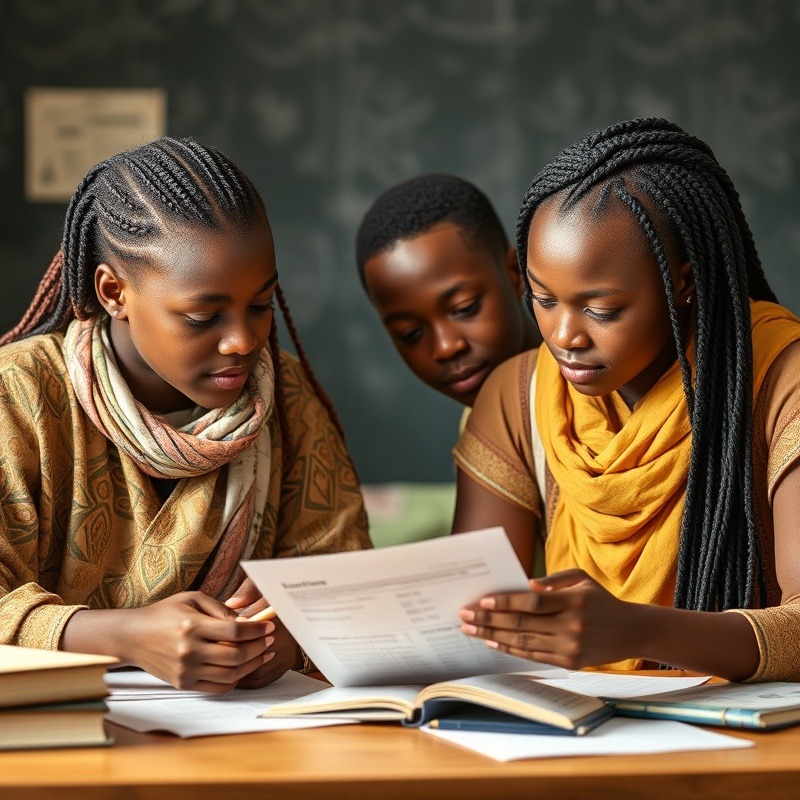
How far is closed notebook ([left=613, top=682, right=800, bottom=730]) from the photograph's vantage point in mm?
1097

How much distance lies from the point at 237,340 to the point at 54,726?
1.97 ft

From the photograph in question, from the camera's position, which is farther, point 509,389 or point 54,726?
point 509,389

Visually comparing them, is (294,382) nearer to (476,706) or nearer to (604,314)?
(604,314)

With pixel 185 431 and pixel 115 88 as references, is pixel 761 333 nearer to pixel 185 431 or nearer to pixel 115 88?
pixel 185 431

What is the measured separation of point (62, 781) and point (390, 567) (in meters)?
0.34

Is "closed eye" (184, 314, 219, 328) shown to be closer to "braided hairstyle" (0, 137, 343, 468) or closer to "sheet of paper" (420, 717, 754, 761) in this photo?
"braided hairstyle" (0, 137, 343, 468)

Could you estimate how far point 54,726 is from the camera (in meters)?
1.04

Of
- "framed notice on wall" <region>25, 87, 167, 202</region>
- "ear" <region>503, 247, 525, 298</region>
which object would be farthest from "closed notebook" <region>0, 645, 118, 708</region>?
"framed notice on wall" <region>25, 87, 167, 202</region>

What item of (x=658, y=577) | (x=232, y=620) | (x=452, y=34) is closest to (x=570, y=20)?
(x=452, y=34)

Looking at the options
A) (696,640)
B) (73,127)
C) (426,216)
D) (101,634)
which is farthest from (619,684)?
(73,127)

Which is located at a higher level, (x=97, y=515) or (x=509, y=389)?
(x=509, y=389)

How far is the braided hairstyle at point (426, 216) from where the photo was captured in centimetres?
224

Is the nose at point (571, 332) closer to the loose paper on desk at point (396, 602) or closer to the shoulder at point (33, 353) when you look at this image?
the loose paper on desk at point (396, 602)

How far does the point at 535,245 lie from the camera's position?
1.57 m
